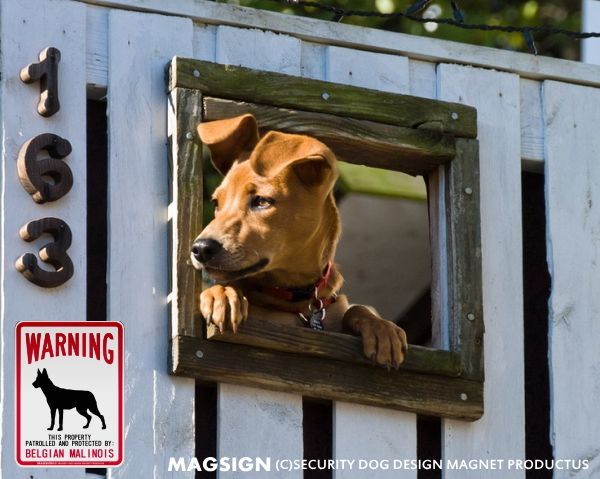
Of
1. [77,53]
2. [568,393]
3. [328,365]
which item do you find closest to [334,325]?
[328,365]

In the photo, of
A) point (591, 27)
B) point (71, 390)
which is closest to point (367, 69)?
point (71, 390)

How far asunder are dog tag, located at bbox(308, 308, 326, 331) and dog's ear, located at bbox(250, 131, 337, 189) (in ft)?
1.48

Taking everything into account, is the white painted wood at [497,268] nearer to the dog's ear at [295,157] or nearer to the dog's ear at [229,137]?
the dog's ear at [295,157]

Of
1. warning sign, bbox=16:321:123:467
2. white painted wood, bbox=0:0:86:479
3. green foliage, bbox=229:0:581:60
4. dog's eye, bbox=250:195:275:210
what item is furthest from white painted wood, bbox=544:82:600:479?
green foliage, bbox=229:0:581:60

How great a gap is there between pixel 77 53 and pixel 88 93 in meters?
0.14

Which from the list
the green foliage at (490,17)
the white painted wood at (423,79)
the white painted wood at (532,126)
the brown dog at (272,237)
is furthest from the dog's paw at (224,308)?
the green foliage at (490,17)

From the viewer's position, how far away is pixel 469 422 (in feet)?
20.9

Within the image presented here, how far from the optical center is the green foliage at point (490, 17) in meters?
11.0

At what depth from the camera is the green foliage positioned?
11039 millimetres

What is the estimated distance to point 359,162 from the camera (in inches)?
261

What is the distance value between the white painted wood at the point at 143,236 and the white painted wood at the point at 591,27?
84.6 inches

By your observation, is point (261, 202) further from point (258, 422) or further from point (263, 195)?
point (258, 422)

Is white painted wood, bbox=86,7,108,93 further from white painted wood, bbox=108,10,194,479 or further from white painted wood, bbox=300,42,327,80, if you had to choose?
white painted wood, bbox=300,42,327,80

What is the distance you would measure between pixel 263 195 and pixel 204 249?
355mm
